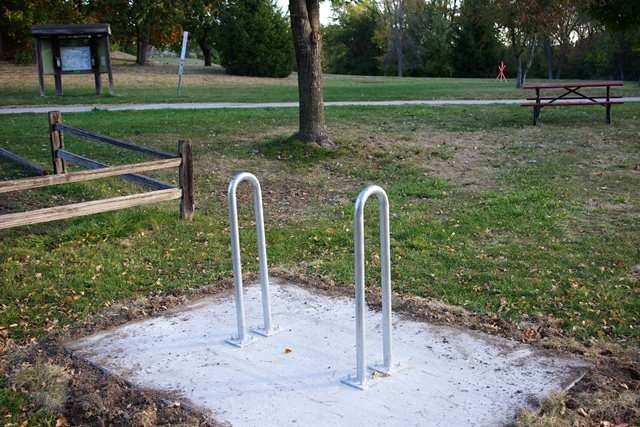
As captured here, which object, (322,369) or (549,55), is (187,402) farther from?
(549,55)

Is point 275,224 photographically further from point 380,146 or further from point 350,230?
point 380,146

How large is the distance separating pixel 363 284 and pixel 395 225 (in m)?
3.84

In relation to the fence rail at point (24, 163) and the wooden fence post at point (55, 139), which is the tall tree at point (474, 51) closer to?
the fence rail at point (24, 163)

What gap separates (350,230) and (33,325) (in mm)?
3403

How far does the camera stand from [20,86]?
80.9 feet

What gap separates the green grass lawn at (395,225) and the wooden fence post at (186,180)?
166 millimetres

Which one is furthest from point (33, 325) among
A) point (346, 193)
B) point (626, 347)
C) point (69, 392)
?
point (346, 193)

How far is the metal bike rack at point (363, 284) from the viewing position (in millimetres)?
3898

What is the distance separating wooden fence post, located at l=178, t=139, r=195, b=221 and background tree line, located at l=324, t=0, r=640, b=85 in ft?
64.8

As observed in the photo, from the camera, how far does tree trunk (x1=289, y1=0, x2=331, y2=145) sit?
35.9ft

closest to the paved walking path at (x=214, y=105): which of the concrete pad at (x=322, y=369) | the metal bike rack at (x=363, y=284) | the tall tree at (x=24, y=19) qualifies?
the tall tree at (x=24, y=19)

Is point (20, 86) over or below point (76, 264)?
over

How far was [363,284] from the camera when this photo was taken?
3.96m

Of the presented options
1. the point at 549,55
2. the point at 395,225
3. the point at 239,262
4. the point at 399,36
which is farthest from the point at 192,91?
the point at 399,36
